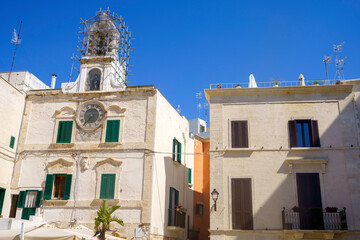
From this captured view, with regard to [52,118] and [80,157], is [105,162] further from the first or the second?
[52,118]

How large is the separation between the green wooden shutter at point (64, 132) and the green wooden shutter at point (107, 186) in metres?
3.13

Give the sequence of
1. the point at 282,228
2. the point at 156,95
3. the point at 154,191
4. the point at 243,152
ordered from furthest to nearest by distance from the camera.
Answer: the point at 156,95 < the point at 154,191 < the point at 243,152 < the point at 282,228

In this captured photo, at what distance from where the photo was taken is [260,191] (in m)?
19.1

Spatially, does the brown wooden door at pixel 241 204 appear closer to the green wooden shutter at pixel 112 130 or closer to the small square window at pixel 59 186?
the green wooden shutter at pixel 112 130

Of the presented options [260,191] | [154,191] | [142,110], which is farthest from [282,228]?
[142,110]

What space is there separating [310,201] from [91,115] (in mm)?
12285

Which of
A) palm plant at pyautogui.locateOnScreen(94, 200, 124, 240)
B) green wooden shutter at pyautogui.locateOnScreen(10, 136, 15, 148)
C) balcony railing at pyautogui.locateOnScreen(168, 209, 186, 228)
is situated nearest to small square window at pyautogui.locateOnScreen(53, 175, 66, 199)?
green wooden shutter at pyautogui.locateOnScreen(10, 136, 15, 148)

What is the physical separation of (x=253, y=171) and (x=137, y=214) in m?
6.13

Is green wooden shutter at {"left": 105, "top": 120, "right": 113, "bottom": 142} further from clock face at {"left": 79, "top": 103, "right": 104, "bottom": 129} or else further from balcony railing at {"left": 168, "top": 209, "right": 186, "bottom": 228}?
balcony railing at {"left": 168, "top": 209, "right": 186, "bottom": 228}

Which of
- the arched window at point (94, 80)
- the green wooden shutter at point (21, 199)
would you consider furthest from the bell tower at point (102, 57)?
the green wooden shutter at point (21, 199)

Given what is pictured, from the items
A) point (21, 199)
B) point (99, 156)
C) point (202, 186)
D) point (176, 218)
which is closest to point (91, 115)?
point (99, 156)

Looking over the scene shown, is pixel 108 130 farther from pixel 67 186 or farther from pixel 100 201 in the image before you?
pixel 100 201

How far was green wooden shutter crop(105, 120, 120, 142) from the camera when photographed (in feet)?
72.7

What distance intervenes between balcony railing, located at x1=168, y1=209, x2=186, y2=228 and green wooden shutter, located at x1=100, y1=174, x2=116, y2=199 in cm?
364
